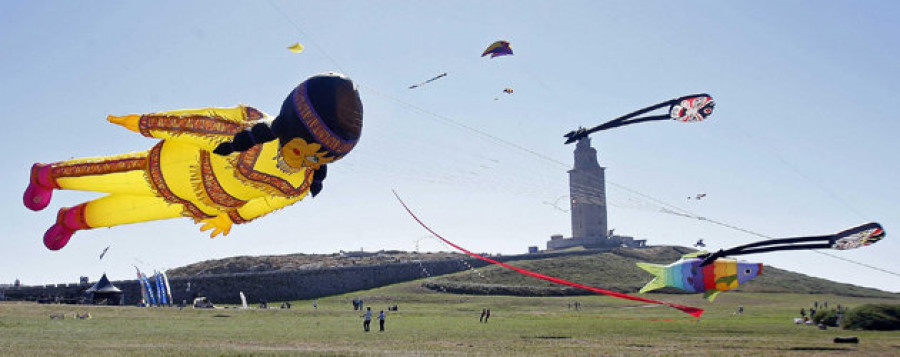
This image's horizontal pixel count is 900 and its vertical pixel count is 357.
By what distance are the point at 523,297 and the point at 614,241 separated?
202 ft

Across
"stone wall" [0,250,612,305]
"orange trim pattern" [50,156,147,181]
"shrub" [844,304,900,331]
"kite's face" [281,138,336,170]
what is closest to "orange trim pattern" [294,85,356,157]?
"kite's face" [281,138,336,170]

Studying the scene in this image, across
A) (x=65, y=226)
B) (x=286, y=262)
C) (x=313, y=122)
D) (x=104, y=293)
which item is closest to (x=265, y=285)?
(x=104, y=293)

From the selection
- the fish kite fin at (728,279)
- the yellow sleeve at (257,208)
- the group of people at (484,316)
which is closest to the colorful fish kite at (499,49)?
the yellow sleeve at (257,208)

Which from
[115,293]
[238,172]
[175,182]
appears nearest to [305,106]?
[238,172]

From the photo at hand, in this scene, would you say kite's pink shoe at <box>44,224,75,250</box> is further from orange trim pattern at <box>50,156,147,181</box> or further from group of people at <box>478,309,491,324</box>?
group of people at <box>478,309,491,324</box>

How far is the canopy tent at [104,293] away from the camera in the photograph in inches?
2360

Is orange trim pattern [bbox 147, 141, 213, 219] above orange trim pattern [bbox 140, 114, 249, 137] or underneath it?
underneath

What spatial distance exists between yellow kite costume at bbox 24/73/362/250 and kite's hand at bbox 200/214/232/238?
0.07ft

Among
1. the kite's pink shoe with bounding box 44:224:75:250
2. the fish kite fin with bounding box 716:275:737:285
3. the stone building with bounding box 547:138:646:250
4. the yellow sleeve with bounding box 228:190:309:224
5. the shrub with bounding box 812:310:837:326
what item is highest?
the stone building with bounding box 547:138:646:250

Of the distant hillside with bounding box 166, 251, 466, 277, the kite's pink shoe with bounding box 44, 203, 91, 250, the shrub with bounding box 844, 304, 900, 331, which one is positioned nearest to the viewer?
the kite's pink shoe with bounding box 44, 203, 91, 250

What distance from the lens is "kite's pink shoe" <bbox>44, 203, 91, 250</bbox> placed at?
1675 cm

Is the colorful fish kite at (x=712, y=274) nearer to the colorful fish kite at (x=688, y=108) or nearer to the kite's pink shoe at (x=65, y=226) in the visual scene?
the colorful fish kite at (x=688, y=108)

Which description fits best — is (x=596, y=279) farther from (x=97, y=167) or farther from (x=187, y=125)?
(x=187, y=125)

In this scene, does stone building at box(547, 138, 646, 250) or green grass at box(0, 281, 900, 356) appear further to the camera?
stone building at box(547, 138, 646, 250)
